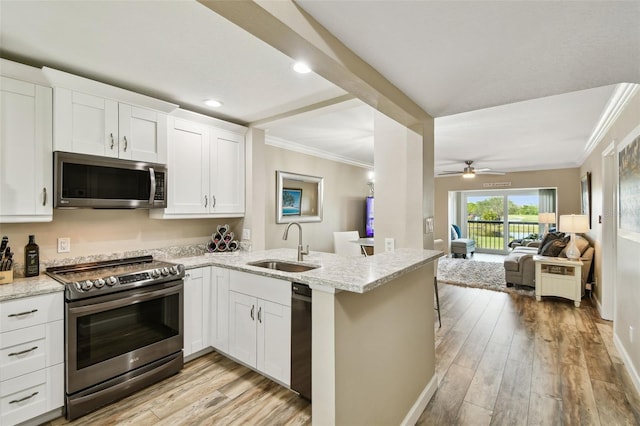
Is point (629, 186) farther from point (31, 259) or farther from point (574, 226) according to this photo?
point (31, 259)

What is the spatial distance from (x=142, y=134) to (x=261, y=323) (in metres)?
1.87

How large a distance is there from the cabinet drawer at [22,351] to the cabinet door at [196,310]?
907 millimetres

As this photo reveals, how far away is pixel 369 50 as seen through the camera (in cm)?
143

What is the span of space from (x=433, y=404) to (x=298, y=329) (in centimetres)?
111

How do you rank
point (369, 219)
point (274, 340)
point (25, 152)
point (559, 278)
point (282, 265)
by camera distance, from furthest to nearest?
point (369, 219) → point (559, 278) → point (282, 265) → point (274, 340) → point (25, 152)

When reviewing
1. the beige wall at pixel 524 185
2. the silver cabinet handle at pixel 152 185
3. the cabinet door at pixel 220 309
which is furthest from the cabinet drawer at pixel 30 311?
the beige wall at pixel 524 185

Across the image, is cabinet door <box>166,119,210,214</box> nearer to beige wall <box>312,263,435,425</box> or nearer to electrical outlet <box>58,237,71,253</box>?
electrical outlet <box>58,237,71,253</box>

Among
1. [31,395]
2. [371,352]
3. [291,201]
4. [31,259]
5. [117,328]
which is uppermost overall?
[291,201]

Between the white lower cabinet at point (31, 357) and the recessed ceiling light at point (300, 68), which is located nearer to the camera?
the white lower cabinet at point (31, 357)

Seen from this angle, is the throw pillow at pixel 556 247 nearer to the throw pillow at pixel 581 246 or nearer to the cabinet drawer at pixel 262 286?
the throw pillow at pixel 581 246

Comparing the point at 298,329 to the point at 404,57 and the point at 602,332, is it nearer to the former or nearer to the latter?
the point at 404,57

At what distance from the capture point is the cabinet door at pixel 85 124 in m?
2.10

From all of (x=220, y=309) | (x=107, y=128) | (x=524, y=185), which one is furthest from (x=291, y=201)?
(x=524, y=185)

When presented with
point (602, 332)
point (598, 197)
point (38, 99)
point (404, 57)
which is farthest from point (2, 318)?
point (598, 197)
